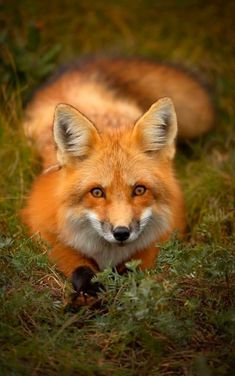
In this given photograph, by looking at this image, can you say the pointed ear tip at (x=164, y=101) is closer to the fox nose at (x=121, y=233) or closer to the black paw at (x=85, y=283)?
the fox nose at (x=121, y=233)

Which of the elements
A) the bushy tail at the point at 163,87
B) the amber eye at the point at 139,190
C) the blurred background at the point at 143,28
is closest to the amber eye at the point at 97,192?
the amber eye at the point at 139,190

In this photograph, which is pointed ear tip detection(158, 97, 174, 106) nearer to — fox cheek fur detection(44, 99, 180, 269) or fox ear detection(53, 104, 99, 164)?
fox cheek fur detection(44, 99, 180, 269)

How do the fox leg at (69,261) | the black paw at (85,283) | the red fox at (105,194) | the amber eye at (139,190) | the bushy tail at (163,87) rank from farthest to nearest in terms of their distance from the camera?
the bushy tail at (163,87) < the fox leg at (69,261) < the amber eye at (139,190) < the red fox at (105,194) < the black paw at (85,283)

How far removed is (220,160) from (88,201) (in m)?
2.50

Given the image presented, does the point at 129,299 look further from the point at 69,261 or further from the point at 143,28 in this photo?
the point at 143,28

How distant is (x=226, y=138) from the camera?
7.46 meters

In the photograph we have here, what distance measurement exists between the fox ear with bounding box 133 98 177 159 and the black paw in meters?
1.04

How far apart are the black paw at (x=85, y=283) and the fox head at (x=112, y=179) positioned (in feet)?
0.92

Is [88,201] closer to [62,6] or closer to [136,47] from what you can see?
[136,47]

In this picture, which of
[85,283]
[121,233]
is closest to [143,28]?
[121,233]

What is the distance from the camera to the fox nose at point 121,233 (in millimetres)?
4371

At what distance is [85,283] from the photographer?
4371 mm

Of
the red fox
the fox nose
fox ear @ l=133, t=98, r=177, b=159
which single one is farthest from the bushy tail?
the fox nose

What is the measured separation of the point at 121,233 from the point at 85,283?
39cm
